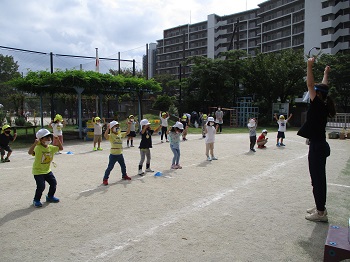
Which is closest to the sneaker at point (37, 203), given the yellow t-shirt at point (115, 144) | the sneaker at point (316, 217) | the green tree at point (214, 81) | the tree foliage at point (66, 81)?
the yellow t-shirt at point (115, 144)

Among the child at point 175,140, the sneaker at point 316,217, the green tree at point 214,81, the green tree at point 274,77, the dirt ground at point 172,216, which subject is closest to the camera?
the dirt ground at point 172,216

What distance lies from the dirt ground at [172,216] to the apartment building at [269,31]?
32039 millimetres

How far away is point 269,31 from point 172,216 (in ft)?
240

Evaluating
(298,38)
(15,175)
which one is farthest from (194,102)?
(298,38)

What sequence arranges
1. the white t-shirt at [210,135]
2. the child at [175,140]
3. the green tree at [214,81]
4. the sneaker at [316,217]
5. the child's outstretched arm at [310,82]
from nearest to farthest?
the child's outstretched arm at [310,82]
the sneaker at [316,217]
the child at [175,140]
the white t-shirt at [210,135]
the green tree at [214,81]

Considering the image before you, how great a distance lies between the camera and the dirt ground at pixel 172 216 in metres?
3.65

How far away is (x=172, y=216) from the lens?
4.84 m

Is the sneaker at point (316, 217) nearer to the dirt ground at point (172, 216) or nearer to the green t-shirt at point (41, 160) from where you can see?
the dirt ground at point (172, 216)

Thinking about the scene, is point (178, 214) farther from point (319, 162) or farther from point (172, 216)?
point (319, 162)

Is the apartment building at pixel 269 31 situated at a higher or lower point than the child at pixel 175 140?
higher

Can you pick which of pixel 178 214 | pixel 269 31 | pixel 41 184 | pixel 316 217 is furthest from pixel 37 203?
pixel 269 31

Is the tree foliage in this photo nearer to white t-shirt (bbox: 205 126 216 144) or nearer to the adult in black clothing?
white t-shirt (bbox: 205 126 216 144)

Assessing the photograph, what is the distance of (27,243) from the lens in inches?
152

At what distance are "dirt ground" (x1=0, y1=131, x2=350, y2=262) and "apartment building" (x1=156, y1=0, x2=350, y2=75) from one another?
32.0m
